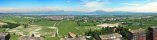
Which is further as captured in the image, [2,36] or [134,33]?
[134,33]

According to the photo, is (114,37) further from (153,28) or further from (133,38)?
(153,28)

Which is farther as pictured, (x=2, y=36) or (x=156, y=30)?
(x=156, y=30)

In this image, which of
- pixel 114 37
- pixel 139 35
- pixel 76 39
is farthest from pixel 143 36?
pixel 76 39

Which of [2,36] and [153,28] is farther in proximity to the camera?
[153,28]

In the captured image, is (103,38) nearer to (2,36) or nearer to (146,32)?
(146,32)

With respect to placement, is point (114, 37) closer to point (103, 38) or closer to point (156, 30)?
point (103, 38)

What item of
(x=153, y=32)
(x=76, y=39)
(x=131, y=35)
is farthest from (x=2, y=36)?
(x=153, y=32)

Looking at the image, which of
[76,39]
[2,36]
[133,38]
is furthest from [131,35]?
[2,36]
